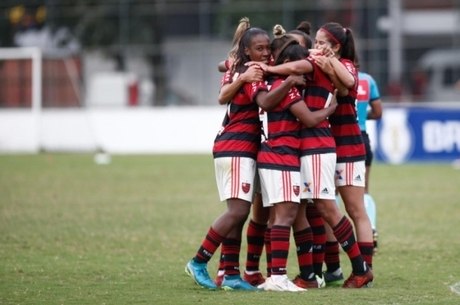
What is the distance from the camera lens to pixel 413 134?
88.3ft

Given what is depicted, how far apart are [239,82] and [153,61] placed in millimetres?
30798

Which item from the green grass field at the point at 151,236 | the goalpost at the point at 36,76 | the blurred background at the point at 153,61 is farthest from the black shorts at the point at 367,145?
the goalpost at the point at 36,76

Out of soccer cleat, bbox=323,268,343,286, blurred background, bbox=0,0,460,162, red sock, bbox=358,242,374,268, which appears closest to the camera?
red sock, bbox=358,242,374,268

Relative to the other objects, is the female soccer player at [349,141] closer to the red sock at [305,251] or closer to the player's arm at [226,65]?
the red sock at [305,251]

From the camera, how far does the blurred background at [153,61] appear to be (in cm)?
3266

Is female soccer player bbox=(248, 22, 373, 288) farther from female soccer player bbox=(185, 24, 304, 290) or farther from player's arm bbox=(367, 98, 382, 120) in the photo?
player's arm bbox=(367, 98, 382, 120)

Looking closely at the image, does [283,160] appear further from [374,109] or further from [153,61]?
[153,61]

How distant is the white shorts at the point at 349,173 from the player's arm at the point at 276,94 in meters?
0.94

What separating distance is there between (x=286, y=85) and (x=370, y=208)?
363 cm

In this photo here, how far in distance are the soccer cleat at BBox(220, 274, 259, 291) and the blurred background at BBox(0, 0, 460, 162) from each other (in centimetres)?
2227

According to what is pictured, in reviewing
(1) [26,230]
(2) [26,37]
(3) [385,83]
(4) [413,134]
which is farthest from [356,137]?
(2) [26,37]

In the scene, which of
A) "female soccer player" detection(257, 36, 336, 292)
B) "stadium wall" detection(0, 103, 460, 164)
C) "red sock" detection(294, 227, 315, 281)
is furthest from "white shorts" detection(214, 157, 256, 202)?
"stadium wall" detection(0, 103, 460, 164)

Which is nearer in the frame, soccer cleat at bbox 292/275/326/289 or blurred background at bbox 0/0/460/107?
soccer cleat at bbox 292/275/326/289

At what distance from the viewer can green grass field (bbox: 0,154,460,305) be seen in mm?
9555
